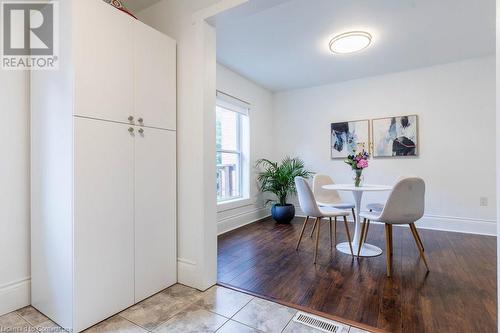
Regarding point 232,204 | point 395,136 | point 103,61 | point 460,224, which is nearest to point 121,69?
point 103,61

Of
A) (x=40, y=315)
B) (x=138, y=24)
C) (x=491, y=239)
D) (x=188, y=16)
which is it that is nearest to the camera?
(x=40, y=315)

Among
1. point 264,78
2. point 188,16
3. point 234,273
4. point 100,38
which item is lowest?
point 234,273

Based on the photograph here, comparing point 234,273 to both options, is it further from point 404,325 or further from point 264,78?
point 264,78

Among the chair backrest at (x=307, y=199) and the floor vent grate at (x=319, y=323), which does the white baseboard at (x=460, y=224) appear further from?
the floor vent grate at (x=319, y=323)

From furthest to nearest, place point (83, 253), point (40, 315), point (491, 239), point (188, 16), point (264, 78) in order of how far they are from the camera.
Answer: point (264, 78) < point (491, 239) < point (188, 16) < point (40, 315) < point (83, 253)

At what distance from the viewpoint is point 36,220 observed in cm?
170

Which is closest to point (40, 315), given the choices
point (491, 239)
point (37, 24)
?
point (37, 24)

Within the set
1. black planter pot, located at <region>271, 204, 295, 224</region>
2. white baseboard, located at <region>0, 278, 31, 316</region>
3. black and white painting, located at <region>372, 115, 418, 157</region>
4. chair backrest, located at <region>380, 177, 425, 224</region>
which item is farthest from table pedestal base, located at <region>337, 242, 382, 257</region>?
white baseboard, located at <region>0, 278, 31, 316</region>

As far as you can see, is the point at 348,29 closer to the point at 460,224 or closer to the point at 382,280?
the point at 382,280

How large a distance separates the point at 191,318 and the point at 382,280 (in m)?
1.55

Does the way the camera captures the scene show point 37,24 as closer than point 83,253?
No

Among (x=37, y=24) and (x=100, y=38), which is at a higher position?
(x=37, y=24)

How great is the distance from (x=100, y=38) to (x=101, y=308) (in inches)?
65.6

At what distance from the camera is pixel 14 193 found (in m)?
1.70
